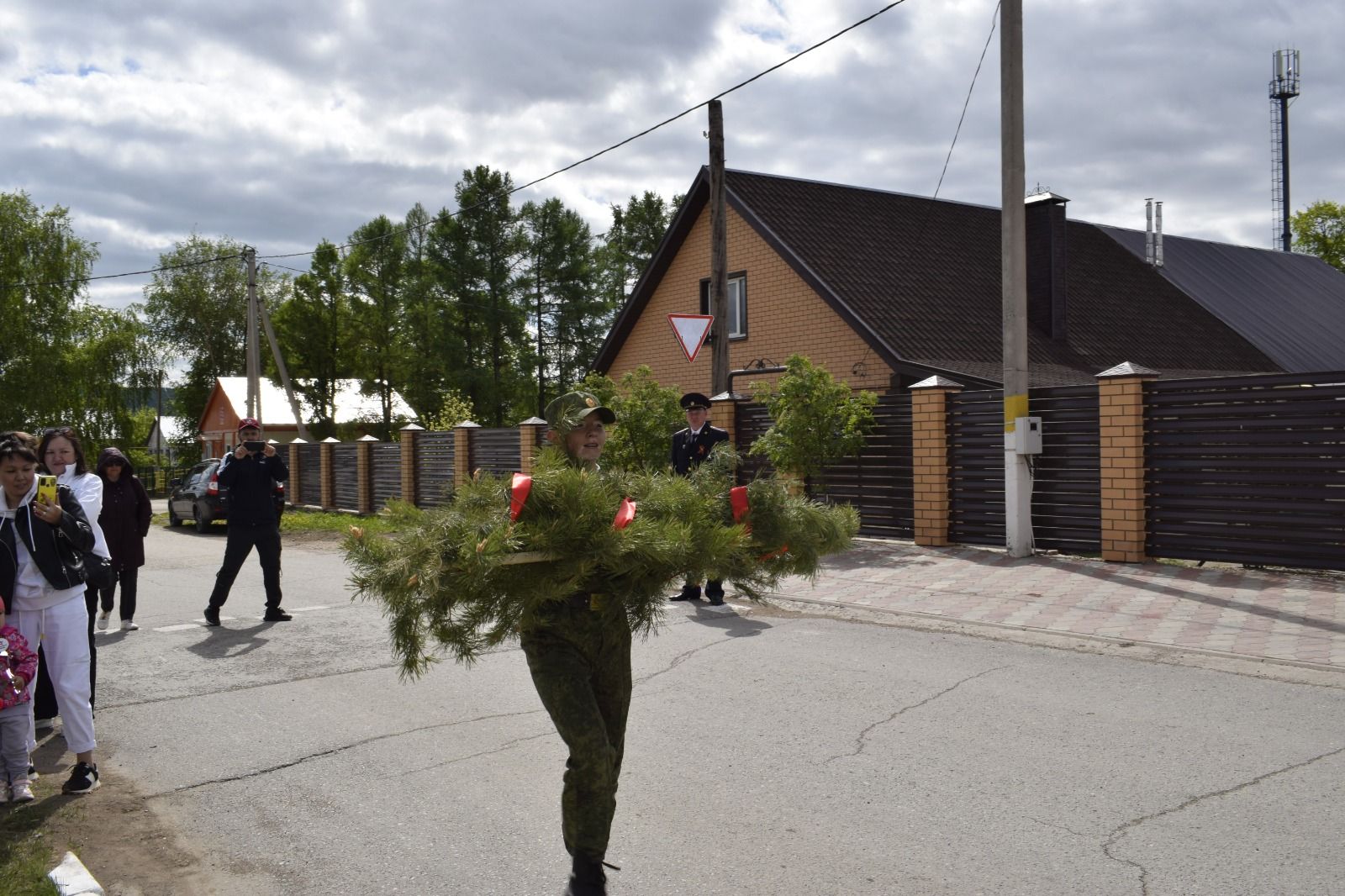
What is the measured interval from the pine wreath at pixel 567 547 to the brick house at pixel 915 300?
14.4 m

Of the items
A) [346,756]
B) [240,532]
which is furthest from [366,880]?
[240,532]

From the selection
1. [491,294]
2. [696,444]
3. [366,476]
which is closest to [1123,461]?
[696,444]

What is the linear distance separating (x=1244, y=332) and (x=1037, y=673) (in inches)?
900

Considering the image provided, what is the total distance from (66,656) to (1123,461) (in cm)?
969

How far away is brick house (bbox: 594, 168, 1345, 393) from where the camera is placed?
19250mm

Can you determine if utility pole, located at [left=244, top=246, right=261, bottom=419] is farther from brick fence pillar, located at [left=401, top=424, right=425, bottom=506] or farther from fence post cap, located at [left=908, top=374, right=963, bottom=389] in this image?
fence post cap, located at [left=908, top=374, right=963, bottom=389]

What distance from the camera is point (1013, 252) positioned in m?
11.6

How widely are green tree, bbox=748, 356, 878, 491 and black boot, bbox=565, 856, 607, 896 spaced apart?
10.3 m

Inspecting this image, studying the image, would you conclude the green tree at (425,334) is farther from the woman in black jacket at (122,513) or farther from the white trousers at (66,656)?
the white trousers at (66,656)

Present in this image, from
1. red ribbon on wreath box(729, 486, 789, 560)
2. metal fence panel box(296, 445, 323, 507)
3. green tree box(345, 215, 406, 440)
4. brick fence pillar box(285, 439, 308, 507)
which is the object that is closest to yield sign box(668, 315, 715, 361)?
red ribbon on wreath box(729, 486, 789, 560)

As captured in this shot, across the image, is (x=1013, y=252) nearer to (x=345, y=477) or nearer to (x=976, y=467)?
(x=976, y=467)

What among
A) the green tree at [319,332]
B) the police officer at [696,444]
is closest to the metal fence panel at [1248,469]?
the police officer at [696,444]

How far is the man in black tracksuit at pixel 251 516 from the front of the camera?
31.4 ft

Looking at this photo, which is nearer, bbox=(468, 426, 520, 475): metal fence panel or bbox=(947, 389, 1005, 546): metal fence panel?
bbox=(947, 389, 1005, 546): metal fence panel
